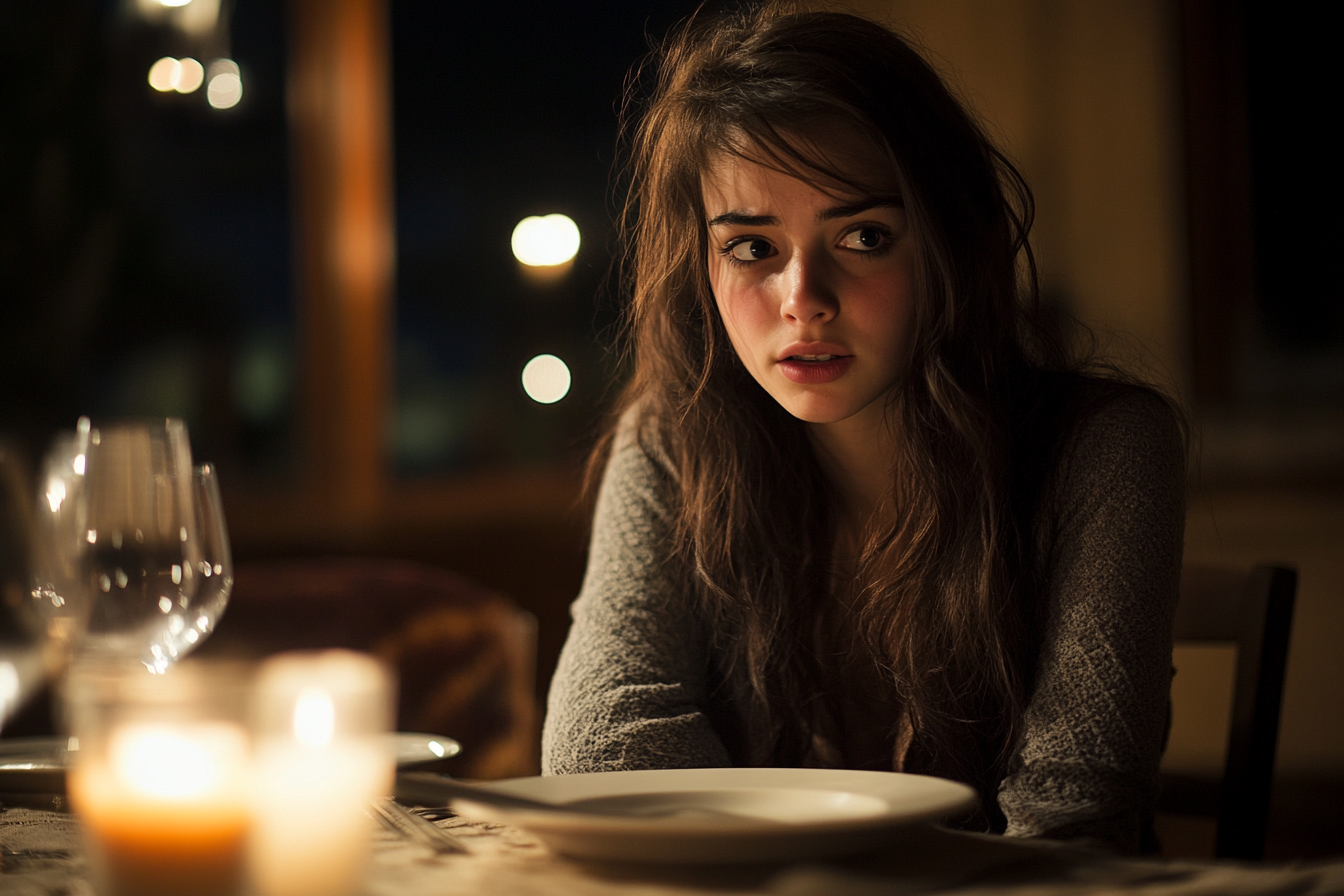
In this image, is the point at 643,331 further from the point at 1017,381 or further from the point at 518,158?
the point at 518,158

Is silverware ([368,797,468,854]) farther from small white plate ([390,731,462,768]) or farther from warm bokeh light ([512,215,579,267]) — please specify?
warm bokeh light ([512,215,579,267])

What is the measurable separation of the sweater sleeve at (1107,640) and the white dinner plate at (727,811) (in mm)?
222

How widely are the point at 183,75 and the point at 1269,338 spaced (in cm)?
300

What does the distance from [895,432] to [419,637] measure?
2.29ft

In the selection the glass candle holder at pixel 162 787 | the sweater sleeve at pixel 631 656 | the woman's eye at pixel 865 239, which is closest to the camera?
the glass candle holder at pixel 162 787

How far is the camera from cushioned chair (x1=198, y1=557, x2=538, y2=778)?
1613 mm

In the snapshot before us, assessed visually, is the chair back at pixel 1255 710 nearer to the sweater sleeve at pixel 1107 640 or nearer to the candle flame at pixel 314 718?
the sweater sleeve at pixel 1107 640

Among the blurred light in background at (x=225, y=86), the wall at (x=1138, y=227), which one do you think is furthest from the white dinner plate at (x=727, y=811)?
the wall at (x=1138, y=227)

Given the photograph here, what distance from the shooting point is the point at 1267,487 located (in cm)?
366

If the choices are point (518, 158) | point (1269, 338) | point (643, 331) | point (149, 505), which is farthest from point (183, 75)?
point (1269, 338)

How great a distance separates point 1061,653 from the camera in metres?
1.00

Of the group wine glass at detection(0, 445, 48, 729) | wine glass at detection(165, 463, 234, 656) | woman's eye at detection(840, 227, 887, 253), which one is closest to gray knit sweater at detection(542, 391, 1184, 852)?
woman's eye at detection(840, 227, 887, 253)

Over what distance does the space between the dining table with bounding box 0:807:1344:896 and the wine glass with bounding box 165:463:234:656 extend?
0.53ft

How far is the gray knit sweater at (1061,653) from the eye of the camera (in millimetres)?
925
